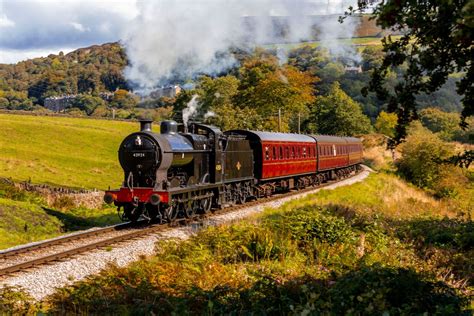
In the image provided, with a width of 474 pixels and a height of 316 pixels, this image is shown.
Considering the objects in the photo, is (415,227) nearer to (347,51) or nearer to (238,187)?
(238,187)

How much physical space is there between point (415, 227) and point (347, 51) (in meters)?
159

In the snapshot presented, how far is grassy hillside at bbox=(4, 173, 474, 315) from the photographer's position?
303 inches

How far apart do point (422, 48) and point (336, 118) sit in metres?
58.6

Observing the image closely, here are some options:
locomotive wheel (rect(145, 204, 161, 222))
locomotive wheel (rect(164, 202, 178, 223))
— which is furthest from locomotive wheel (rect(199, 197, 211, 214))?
locomotive wheel (rect(145, 204, 161, 222))

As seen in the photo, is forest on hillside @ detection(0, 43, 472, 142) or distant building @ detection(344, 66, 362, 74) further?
distant building @ detection(344, 66, 362, 74)

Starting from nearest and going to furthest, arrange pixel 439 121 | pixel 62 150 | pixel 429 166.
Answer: pixel 429 166 < pixel 62 150 < pixel 439 121

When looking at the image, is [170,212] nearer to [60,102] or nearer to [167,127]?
[167,127]

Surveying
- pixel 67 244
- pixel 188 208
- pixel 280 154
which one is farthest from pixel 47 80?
pixel 67 244

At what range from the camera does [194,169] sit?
61.0 feet

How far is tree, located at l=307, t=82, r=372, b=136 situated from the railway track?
161 ft

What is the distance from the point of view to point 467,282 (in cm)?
1055

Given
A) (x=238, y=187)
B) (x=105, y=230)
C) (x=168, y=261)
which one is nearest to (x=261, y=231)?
(x=168, y=261)

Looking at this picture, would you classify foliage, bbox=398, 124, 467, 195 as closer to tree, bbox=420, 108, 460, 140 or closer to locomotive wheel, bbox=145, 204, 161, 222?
locomotive wheel, bbox=145, 204, 161, 222

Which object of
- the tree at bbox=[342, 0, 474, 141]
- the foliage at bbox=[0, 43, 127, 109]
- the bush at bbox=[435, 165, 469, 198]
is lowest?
the bush at bbox=[435, 165, 469, 198]
